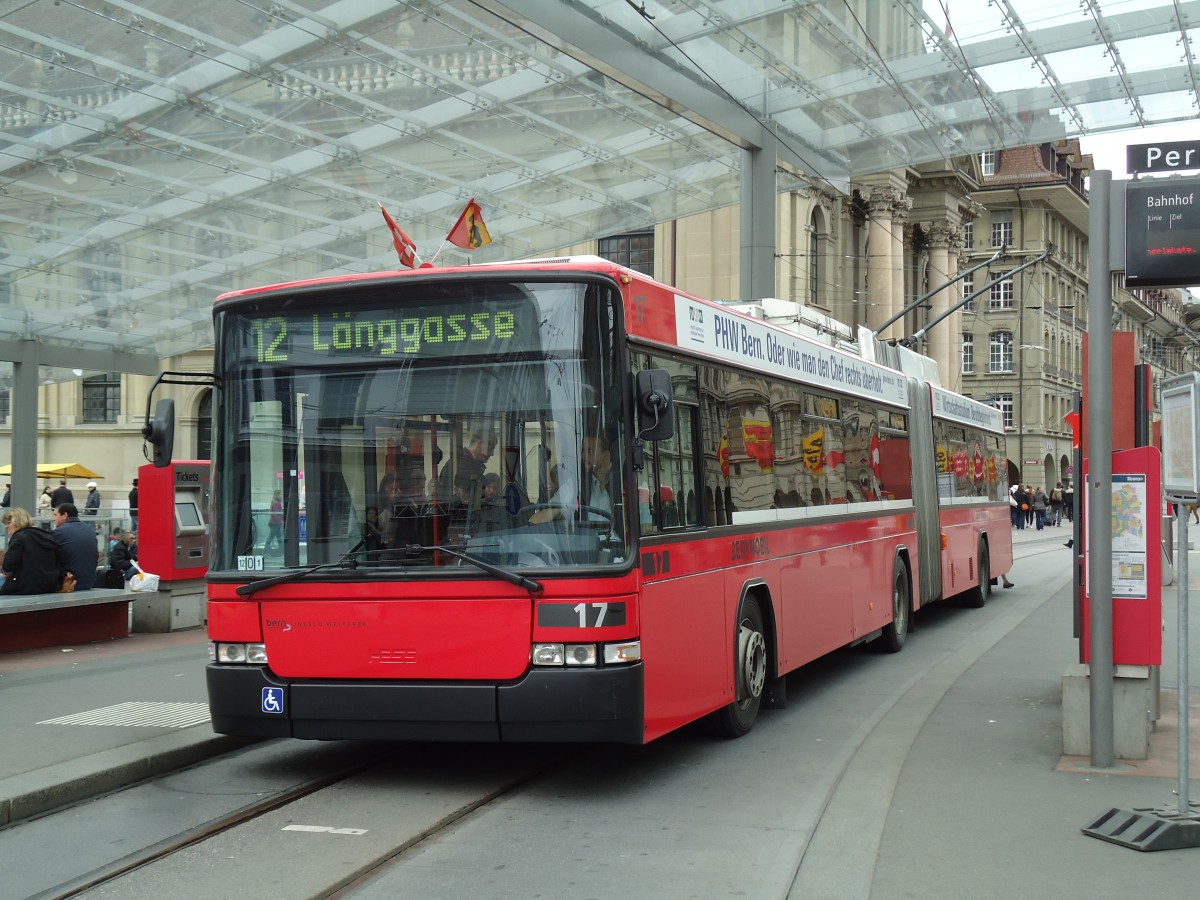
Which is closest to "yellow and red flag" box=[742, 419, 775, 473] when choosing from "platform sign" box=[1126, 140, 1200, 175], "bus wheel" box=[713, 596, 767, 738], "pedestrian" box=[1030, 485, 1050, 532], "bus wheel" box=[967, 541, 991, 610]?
"bus wheel" box=[713, 596, 767, 738]

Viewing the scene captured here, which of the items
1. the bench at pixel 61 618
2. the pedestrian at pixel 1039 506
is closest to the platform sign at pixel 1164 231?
the bench at pixel 61 618

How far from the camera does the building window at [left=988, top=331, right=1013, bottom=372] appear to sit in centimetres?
8169

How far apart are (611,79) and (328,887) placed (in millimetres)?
12694

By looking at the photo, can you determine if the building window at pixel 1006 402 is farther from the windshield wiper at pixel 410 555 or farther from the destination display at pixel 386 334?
the windshield wiper at pixel 410 555

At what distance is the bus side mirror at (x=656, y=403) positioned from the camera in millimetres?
7281

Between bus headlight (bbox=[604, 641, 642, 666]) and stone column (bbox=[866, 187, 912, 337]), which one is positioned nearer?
bus headlight (bbox=[604, 641, 642, 666])

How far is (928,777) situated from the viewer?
7910 mm

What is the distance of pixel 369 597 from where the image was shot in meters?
7.53

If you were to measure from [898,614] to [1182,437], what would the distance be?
8360 millimetres

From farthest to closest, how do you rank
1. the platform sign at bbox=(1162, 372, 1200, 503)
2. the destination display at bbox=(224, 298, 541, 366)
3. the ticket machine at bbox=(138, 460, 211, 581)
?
1. the ticket machine at bbox=(138, 460, 211, 581)
2. the destination display at bbox=(224, 298, 541, 366)
3. the platform sign at bbox=(1162, 372, 1200, 503)

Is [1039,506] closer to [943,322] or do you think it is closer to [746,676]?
[943,322]

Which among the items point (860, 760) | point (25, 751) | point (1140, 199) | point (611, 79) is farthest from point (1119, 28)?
point (25, 751)

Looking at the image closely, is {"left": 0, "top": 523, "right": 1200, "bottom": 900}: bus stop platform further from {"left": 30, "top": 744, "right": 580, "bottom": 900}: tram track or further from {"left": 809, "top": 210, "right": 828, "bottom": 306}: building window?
{"left": 809, "top": 210, "right": 828, "bottom": 306}: building window

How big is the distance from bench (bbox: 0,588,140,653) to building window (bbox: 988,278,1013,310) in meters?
71.9
